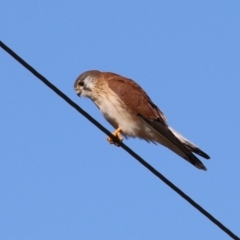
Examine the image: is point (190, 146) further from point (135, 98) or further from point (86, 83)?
point (86, 83)

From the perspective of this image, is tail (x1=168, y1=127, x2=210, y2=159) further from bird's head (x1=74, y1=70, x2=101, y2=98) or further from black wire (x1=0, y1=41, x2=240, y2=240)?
black wire (x1=0, y1=41, x2=240, y2=240)

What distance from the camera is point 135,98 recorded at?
7.89 m

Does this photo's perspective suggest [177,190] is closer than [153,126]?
Yes

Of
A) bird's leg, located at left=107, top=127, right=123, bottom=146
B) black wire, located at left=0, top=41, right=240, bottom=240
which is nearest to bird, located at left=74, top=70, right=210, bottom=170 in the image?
bird's leg, located at left=107, top=127, right=123, bottom=146

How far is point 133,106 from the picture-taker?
7766mm

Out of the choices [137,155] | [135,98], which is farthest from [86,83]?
[137,155]

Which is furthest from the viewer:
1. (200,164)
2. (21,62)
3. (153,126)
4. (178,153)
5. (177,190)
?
(153,126)

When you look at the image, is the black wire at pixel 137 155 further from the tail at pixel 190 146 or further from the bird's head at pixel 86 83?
the bird's head at pixel 86 83

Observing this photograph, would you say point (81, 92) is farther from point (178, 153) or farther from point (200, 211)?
point (200, 211)

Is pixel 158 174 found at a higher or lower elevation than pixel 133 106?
lower

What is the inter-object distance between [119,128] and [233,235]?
3050 mm

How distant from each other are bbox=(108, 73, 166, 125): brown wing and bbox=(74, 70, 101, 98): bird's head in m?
0.21

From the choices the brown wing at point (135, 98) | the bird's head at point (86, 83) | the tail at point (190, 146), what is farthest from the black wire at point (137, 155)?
the bird's head at point (86, 83)

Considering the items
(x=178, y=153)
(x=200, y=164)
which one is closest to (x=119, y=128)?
(x=178, y=153)
